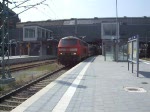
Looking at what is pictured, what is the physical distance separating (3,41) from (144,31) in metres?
87.7

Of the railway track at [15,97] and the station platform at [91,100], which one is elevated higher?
the station platform at [91,100]

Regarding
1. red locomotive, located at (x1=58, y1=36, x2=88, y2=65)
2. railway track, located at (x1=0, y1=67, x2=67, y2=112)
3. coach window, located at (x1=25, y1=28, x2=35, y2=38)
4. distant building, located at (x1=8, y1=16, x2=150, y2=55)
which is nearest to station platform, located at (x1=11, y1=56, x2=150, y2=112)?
railway track, located at (x1=0, y1=67, x2=67, y2=112)

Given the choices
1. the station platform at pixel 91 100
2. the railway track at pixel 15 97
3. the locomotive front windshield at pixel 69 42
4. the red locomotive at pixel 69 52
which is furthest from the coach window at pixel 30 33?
the station platform at pixel 91 100

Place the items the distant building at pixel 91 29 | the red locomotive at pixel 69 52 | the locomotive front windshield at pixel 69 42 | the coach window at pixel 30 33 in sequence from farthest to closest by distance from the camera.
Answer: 1. the distant building at pixel 91 29
2. the coach window at pixel 30 33
3. the locomotive front windshield at pixel 69 42
4. the red locomotive at pixel 69 52

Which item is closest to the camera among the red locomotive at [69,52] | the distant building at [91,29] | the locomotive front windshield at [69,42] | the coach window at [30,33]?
the red locomotive at [69,52]

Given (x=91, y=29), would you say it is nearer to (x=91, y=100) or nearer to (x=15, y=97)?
(x=15, y=97)

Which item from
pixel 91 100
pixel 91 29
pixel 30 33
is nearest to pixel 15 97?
pixel 91 100

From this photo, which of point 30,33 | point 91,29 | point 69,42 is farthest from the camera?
point 91,29

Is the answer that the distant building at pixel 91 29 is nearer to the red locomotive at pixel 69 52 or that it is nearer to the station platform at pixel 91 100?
the red locomotive at pixel 69 52

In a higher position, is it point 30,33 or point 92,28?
point 92,28

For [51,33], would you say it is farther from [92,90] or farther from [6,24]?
[92,90]

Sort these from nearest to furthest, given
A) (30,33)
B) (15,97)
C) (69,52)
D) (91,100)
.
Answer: (91,100), (15,97), (69,52), (30,33)

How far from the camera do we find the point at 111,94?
33.1 feet

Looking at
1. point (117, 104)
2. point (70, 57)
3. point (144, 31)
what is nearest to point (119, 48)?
point (70, 57)
